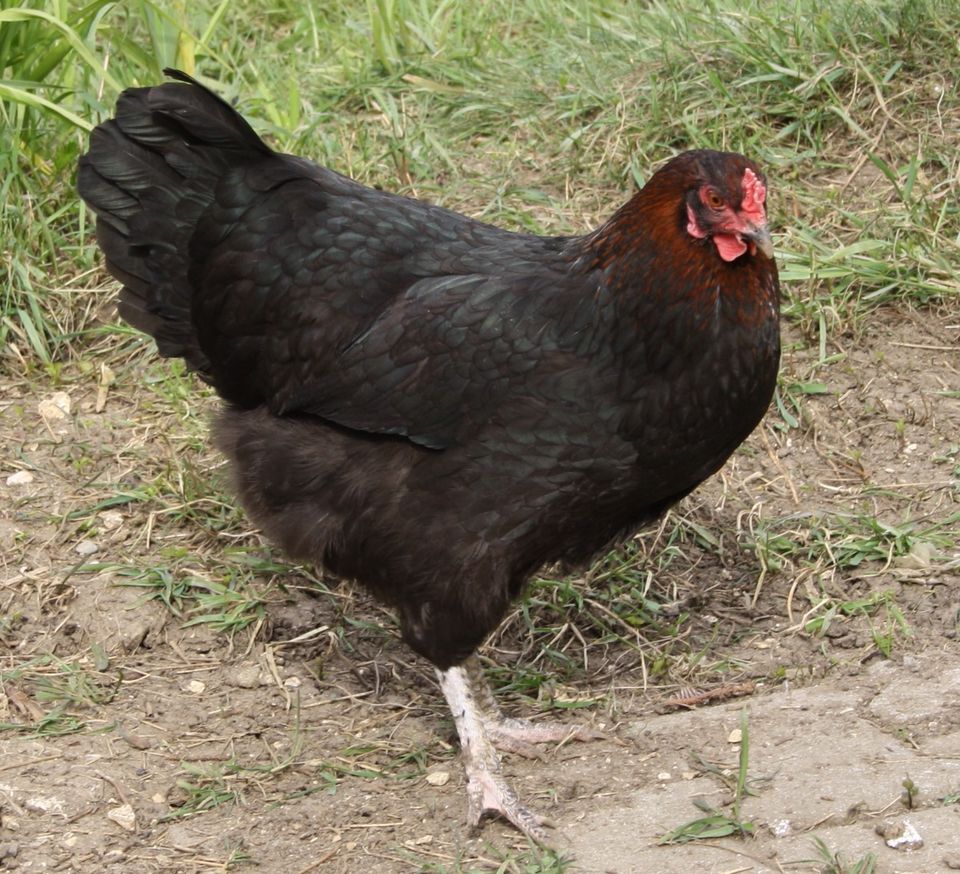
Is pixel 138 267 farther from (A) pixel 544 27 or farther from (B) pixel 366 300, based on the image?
(A) pixel 544 27

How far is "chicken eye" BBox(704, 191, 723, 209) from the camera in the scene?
337cm

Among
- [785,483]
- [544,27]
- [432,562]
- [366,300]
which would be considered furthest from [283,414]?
[544,27]

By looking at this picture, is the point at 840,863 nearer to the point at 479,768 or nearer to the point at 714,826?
the point at 714,826

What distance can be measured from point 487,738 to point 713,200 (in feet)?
5.09

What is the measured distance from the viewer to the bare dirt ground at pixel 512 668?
3422mm

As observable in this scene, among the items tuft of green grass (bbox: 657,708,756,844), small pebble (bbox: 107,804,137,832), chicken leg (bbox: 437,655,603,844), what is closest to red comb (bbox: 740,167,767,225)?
tuft of green grass (bbox: 657,708,756,844)

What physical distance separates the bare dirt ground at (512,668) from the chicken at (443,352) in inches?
11.0

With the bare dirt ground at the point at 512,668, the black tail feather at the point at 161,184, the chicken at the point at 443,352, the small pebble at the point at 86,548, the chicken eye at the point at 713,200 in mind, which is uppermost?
the black tail feather at the point at 161,184

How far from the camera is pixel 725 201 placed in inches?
132

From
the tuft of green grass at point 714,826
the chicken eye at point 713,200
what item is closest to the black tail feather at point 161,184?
the chicken eye at point 713,200

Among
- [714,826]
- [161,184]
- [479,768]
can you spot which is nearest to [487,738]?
[479,768]

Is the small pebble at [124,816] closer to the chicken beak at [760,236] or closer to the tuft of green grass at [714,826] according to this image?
the tuft of green grass at [714,826]

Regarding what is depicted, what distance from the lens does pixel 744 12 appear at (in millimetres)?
5789

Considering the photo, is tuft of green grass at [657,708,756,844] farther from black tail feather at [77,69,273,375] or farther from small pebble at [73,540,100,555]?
small pebble at [73,540,100,555]
